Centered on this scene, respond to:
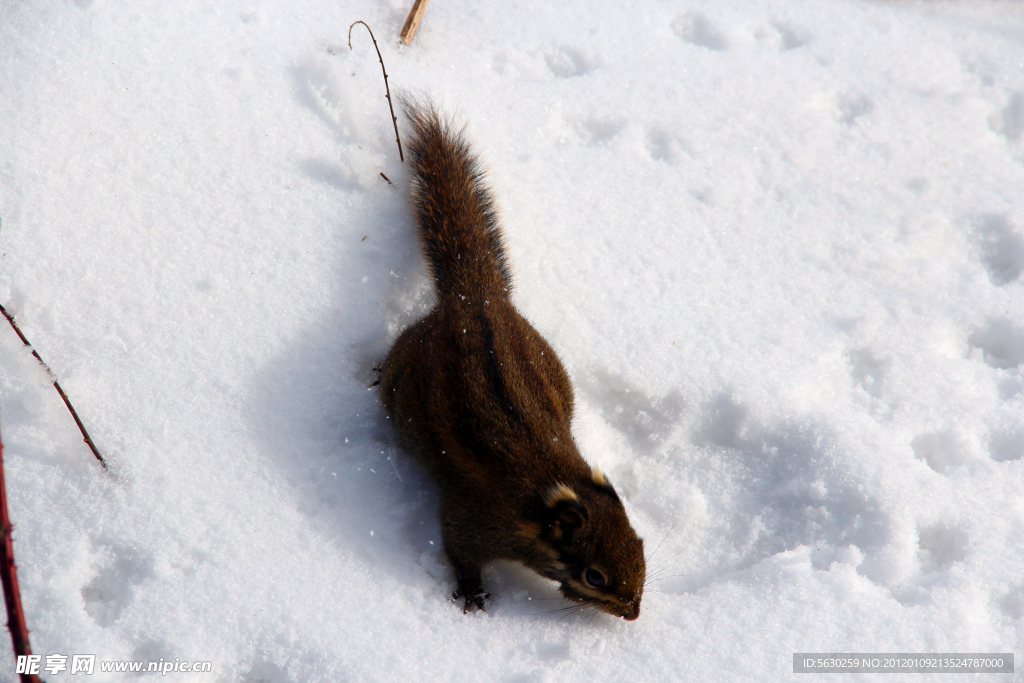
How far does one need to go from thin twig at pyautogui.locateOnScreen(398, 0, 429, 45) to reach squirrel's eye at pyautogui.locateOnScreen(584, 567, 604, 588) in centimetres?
319

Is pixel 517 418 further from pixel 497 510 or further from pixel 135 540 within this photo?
pixel 135 540

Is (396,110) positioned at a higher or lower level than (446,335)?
higher

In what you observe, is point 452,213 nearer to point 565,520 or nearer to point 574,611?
point 565,520

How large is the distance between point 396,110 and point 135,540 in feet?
8.37

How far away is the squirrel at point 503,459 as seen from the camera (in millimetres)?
2639

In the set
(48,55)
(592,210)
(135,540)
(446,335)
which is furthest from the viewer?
(592,210)

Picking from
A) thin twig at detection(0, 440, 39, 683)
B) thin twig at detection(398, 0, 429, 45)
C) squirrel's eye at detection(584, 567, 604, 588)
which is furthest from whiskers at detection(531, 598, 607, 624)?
thin twig at detection(398, 0, 429, 45)

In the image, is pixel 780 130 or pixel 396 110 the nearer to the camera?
pixel 396 110

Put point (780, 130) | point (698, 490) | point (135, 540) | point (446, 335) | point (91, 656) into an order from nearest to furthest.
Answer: point (91, 656) → point (135, 540) → point (446, 335) → point (698, 490) → point (780, 130)

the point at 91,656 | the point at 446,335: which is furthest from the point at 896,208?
the point at 91,656

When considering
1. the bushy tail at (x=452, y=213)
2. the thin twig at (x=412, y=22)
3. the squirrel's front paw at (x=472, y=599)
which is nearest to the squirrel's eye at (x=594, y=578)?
the squirrel's front paw at (x=472, y=599)

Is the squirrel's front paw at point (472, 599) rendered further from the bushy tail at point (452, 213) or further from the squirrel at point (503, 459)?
the bushy tail at point (452, 213)

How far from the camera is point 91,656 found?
2363 mm

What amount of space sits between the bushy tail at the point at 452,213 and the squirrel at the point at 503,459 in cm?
23
